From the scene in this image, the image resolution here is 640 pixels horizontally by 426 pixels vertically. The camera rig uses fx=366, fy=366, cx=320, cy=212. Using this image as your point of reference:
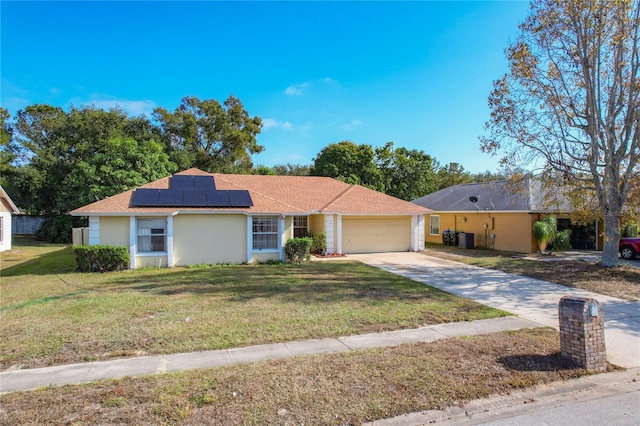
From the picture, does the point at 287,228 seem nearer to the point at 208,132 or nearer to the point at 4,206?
the point at 4,206

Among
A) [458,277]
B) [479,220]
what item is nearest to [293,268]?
[458,277]

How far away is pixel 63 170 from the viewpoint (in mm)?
32375

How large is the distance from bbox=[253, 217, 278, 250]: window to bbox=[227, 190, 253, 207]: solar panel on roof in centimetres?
79

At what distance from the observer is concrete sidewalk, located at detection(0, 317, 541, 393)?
4.96 meters

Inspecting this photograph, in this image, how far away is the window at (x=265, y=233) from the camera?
16.5 meters

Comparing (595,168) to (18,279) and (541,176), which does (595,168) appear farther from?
(18,279)

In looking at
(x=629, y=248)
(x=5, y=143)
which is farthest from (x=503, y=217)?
(x=5, y=143)

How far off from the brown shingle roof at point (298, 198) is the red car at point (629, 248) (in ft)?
31.7

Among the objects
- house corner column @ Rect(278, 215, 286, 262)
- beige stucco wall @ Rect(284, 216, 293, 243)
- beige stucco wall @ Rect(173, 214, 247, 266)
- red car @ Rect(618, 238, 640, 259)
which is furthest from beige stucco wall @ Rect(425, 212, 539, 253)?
beige stucco wall @ Rect(173, 214, 247, 266)

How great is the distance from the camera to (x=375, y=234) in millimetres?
21016

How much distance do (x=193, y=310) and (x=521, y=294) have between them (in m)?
8.85

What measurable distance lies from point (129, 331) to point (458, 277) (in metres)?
10.5

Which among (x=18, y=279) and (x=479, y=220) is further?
(x=479, y=220)

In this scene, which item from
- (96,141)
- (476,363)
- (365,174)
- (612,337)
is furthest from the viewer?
(365,174)
